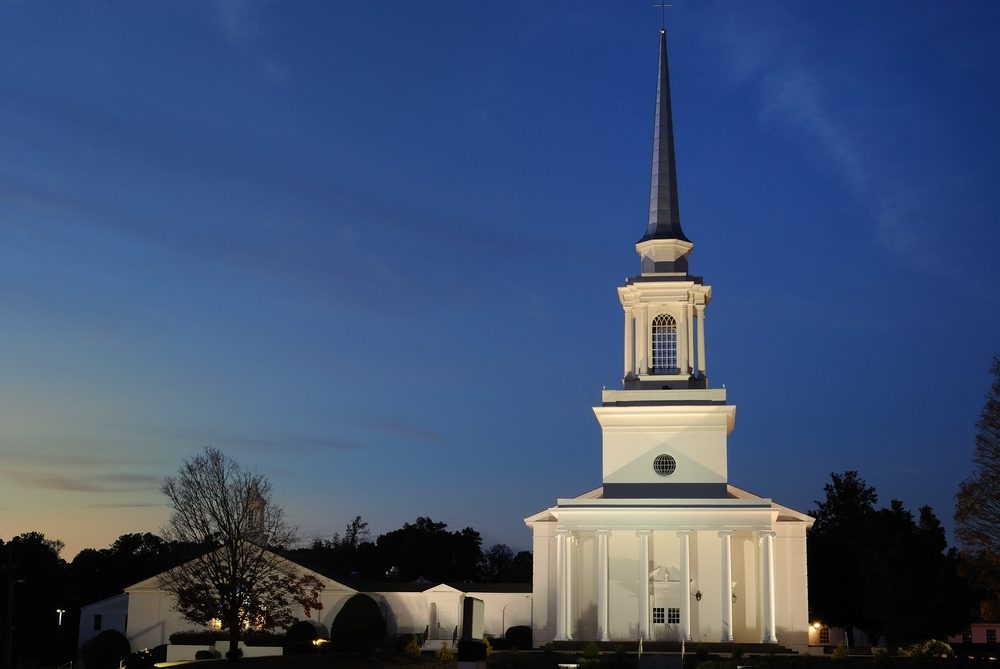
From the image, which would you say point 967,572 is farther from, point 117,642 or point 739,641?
point 117,642

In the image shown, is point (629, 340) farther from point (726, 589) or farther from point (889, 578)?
point (889, 578)

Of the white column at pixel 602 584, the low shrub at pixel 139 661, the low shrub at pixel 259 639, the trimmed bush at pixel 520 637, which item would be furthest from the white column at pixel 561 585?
the low shrub at pixel 139 661

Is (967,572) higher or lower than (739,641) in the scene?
higher

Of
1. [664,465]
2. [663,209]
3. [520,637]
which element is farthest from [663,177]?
[520,637]

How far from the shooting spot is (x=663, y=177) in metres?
57.0

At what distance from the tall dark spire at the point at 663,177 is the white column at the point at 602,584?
1531cm

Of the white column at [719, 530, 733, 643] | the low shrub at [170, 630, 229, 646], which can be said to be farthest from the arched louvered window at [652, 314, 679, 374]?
the low shrub at [170, 630, 229, 646]

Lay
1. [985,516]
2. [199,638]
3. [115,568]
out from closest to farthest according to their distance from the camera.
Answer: [985,516]
[199,638]
[115,568]

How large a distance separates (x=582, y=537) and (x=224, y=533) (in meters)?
16.5

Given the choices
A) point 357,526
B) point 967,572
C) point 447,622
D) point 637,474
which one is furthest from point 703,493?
point 357,526

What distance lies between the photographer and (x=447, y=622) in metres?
61.1

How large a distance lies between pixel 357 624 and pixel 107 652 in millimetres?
12524

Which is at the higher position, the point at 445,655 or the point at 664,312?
the point at 664,312

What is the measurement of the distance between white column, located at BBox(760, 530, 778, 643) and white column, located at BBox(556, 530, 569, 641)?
8822mm
